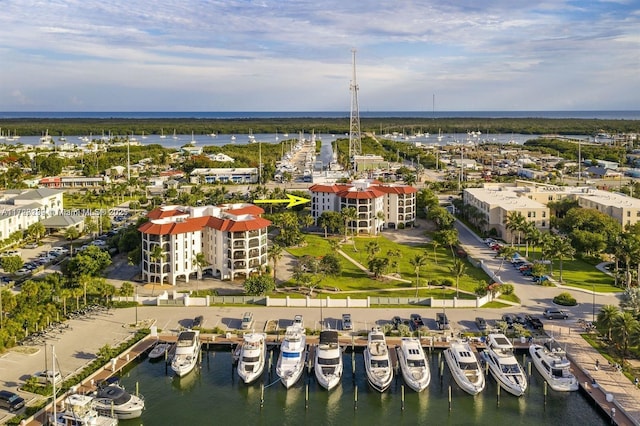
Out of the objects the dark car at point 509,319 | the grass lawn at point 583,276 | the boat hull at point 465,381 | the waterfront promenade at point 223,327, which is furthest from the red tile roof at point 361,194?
the boat hull at point 465,381

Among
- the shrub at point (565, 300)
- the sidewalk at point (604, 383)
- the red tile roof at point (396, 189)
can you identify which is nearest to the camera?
the sidewalk at point (604, 383)

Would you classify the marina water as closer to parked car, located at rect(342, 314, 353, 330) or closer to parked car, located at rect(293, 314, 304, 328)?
parked car, located at rect(342, 314, 353, 330)

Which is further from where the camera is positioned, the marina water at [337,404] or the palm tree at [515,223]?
the palm tree at [515,223]

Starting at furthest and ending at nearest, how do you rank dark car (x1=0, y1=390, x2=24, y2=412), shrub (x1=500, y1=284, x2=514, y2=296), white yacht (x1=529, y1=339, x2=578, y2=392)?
shrub (x1=500, y1=284, x2=514, y2=296), white yacht (x1=529, y1=339, x2=578, y2=392), dark car (x1=0, y1=390, x2=24, y2=412)

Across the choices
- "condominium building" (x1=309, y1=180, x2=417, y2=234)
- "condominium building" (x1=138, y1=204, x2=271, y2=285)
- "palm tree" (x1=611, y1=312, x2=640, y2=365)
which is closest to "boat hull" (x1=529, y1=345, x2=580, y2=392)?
"palm tree" (x1=611, y1=312, x2=640, y2=365)

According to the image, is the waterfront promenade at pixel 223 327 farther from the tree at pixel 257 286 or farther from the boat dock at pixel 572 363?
the tree at pixel 257 286

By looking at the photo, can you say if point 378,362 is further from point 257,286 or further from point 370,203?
point 370,203

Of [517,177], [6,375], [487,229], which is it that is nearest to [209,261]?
[6,375]
